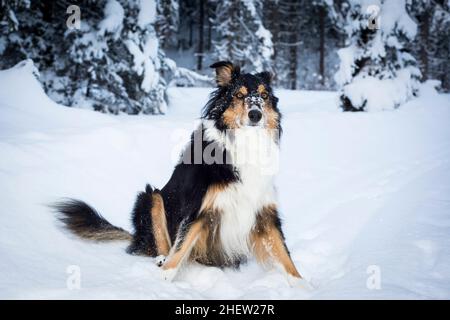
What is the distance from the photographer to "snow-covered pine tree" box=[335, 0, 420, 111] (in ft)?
38.9

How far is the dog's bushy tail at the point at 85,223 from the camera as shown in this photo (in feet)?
13.0

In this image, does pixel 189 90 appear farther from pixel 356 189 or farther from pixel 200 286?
pixel 200 286

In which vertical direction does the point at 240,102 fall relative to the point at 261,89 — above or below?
below

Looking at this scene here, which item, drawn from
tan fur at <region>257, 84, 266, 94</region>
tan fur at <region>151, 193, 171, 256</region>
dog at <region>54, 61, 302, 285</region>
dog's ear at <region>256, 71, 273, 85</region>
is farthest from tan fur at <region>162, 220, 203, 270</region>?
dog's ear at <region>256, 71, 273, 85</region>

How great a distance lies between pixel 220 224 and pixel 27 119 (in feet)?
16.8

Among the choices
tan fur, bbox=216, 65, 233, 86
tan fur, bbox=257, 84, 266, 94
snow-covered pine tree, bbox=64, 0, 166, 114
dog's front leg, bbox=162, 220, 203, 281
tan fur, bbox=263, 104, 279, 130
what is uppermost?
snow-covered pine tree, bbox=64, 0, 166, 114

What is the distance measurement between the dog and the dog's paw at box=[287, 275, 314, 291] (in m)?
0.01

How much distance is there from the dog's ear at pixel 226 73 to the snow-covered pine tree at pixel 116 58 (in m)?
8.20

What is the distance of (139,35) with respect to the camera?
39.1 feet

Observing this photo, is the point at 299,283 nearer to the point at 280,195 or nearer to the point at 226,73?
the point at 226,73

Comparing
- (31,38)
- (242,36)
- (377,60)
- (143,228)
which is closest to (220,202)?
(143,228)

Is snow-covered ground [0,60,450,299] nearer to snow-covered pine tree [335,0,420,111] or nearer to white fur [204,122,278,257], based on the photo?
white fur [204,122,278,257]

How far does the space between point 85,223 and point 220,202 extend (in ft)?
5.25

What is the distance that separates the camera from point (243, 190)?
3598 millimetres
